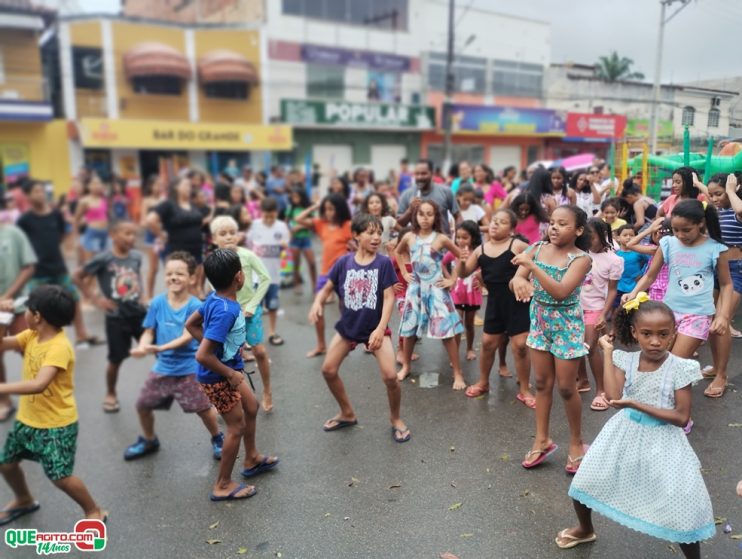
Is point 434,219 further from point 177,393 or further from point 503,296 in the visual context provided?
point 177,393

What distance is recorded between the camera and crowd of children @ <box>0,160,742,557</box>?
279 cm

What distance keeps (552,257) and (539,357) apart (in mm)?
655

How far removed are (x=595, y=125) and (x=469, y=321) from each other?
9259 mm

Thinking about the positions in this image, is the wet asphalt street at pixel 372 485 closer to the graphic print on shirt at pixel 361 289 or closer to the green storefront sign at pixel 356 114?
the graphic print on shirt at pixel 361 289

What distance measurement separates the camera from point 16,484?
4293 mm

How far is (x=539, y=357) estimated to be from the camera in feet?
12.5

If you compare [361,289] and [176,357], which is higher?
[361,289]

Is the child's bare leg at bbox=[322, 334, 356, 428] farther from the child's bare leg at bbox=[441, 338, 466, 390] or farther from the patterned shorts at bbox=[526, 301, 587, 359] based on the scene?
the patterned shorts at bbox=[526, 301, 587, 359]

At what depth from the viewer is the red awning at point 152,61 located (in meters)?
21.5

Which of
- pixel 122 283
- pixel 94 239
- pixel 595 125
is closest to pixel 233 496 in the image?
pixel 122 283

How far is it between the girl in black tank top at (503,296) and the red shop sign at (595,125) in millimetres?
7382

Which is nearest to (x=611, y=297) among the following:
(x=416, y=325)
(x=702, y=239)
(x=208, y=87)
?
(x=702, y=239)

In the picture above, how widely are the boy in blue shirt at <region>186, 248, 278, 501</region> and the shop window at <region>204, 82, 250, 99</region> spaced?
72.3 ft

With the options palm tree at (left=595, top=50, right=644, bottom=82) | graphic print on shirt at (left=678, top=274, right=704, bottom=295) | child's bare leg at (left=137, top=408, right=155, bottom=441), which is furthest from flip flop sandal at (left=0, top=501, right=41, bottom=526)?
palm tree at (left=595, top=50, right=644, bottom=82)
